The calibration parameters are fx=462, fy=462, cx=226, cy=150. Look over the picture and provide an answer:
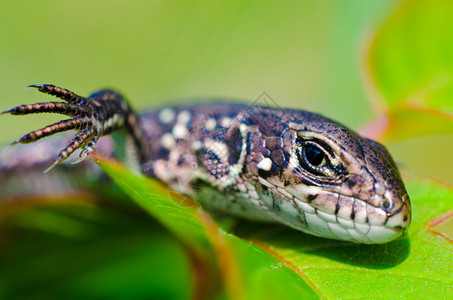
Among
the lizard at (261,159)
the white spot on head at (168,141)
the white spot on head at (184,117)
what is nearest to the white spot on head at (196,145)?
the lizard at (261,159)

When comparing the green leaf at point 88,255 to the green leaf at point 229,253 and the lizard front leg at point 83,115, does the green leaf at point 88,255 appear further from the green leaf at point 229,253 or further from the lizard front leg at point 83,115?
the green leaf at point 229,253

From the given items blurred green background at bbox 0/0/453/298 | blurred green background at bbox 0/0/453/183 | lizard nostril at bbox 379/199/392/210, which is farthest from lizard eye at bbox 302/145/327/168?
blurred green background at bbox 0/0/453/183

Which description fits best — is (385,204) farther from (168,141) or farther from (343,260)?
(168,141)

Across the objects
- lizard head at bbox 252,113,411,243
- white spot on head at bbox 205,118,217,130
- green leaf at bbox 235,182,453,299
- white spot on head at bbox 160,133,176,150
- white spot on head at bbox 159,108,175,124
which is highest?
white spot on head at bbox 159,108,175,124

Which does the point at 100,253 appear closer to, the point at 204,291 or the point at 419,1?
the point at 204,291

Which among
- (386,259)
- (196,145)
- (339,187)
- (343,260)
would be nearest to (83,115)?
(196,145)

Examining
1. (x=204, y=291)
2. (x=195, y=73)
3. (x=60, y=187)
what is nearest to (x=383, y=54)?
(x=204, y=291)

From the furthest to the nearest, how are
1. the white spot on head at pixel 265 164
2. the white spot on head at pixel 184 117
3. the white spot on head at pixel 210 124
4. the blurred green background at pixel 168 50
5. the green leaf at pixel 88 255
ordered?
the blurred green background at pixel 168 50 < the white spot on head at pixel 184 117 < the white spot on head at pixel 210 124 < the green leaf at pixel 88 255 < the white spot on head at pixel 265 164

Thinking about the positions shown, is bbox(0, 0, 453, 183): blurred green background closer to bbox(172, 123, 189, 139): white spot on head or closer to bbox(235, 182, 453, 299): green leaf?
bbox(172, 123, 189, 139): white spot on head
